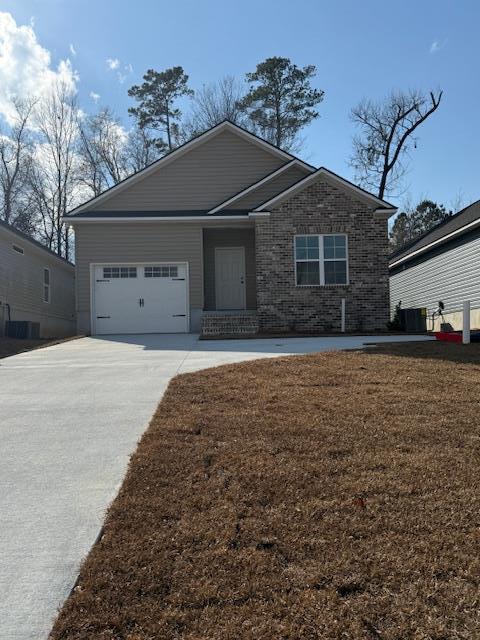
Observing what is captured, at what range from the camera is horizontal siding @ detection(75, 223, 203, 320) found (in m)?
17.2

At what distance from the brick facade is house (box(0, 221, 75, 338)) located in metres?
8.71

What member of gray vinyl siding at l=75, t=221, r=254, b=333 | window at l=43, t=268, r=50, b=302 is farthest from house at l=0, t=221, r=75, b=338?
gray vinyl siding at l=75, t=221, r=254, b=333

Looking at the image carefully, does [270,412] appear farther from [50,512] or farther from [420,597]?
[420,597]

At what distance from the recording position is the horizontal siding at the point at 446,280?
16.6m

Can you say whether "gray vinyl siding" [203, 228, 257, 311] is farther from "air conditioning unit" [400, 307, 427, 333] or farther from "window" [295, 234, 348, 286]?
"air conditioning unit" [400, 307, 427, 333]

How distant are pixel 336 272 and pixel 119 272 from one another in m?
7.13

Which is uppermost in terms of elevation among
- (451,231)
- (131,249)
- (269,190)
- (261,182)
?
(261,182)

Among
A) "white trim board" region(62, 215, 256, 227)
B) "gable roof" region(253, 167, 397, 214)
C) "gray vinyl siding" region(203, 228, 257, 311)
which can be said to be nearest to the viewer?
"gable roof" region(253, 167, 397, 214)

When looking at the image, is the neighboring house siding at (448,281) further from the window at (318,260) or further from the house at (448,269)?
the window at (318,260)

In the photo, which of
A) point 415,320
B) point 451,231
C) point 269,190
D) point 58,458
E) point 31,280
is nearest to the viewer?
point 58,458

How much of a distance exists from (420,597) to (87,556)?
5.24 feet

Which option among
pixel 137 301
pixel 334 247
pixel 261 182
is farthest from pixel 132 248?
pixel 334 247

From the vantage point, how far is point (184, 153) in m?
18.5

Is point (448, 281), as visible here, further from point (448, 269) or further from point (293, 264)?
point (293, 264)
